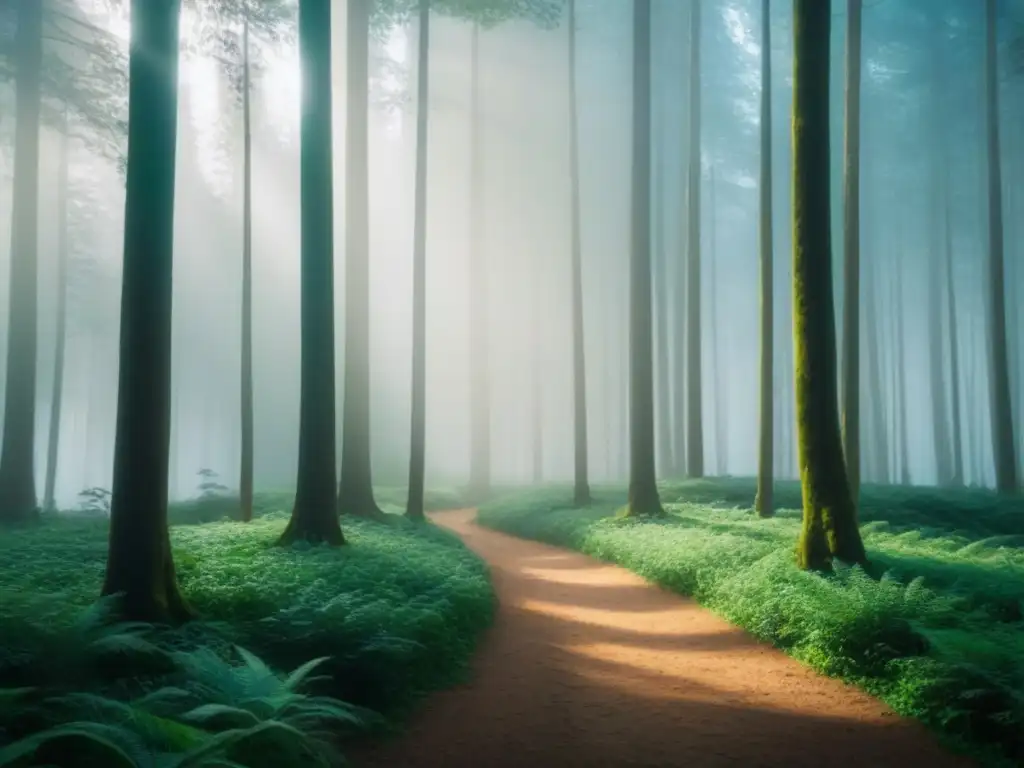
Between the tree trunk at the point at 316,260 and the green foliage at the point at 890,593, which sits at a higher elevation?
the tree trunk at the point at 316,260

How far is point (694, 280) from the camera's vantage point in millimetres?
22609

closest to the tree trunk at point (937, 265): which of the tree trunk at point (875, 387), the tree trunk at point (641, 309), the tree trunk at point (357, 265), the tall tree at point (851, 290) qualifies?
the tree trunk at point (875, 387)

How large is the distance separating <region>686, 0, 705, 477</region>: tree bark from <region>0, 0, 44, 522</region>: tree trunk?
60.3ft

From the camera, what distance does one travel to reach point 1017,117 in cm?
2833

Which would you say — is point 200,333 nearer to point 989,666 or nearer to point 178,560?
point 178,560

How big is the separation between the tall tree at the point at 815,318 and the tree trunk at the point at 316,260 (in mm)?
7162

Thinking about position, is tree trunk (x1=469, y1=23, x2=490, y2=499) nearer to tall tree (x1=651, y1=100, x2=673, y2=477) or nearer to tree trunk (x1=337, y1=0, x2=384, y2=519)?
tall tree (x1=651, y1=100, x2=673, y2=477)

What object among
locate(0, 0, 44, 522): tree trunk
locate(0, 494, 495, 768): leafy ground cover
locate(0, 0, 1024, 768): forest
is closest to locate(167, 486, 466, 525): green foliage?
locate(0, 0, 1024, 768): forest

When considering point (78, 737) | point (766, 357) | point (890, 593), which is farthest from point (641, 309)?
point (78, 737)

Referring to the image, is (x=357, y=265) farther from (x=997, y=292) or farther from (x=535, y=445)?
(x=535, y=445)

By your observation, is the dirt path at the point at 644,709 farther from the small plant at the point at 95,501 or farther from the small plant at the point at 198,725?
the small plant at the point at 95,501

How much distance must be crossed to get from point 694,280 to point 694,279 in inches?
1.3

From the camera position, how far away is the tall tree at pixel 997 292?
18.9 m

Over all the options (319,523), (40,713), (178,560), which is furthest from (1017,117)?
(40,713)
